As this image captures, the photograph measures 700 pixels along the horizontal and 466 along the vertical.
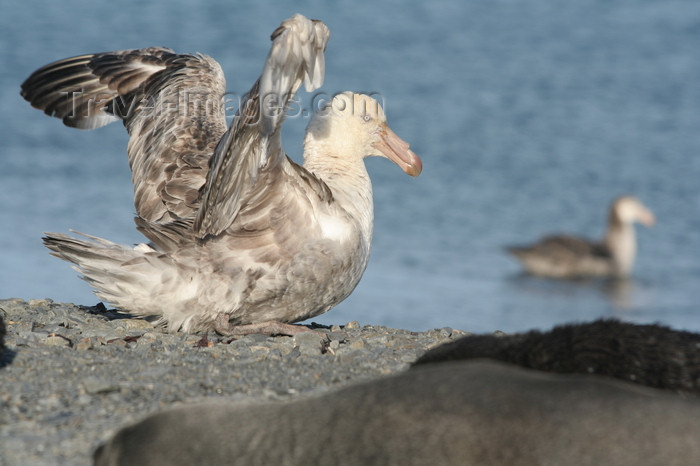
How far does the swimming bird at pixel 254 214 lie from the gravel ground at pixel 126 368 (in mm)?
300

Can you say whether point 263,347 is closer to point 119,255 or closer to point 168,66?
point 119,255

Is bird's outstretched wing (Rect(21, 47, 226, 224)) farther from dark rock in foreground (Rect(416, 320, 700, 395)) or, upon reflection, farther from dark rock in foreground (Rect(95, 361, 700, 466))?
dark rock in foreground (Rect(95, 361, 700, 466))

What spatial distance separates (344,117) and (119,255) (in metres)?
2.24

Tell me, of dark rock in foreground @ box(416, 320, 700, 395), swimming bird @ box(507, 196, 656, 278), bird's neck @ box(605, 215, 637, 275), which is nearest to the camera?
dark rock in foreground @ box(416, 320, 700, 395)

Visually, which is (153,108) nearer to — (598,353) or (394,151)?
(394,151)

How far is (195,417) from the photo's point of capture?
332 cm

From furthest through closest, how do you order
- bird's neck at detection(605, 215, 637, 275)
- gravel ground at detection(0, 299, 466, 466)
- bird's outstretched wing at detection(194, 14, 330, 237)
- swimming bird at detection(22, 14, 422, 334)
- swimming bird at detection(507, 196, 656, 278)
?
bird's neck at detection(605, 215, 637, 275), swimming bird at detection(507, 196, 656, 278), swimming bird at detection(22, 14, 422, 334), bird's outstretched wing at detection(194, 14, 330, 237), gravel ground at detection(0, 299, 466, 466)

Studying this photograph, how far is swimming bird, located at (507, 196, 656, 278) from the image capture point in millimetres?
17500

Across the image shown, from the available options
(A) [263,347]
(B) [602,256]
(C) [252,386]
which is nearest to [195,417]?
(C) [252,386]

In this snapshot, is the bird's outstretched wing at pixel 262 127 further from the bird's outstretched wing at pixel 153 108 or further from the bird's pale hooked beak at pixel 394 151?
the bird's pale hooked beak at pixel 394 151

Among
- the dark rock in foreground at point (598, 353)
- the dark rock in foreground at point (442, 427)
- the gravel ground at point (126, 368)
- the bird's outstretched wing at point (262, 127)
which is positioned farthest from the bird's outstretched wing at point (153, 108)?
the dark rock in foreground at point (442, 427)

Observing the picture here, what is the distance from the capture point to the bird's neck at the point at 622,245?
60.2 ft

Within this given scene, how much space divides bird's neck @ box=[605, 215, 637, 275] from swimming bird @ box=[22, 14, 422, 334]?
439 inches

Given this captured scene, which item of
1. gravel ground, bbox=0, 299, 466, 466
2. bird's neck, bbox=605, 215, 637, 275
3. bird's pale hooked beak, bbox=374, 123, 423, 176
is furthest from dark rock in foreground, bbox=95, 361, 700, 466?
bird's neck, bbox=605, 215, 637, 275
